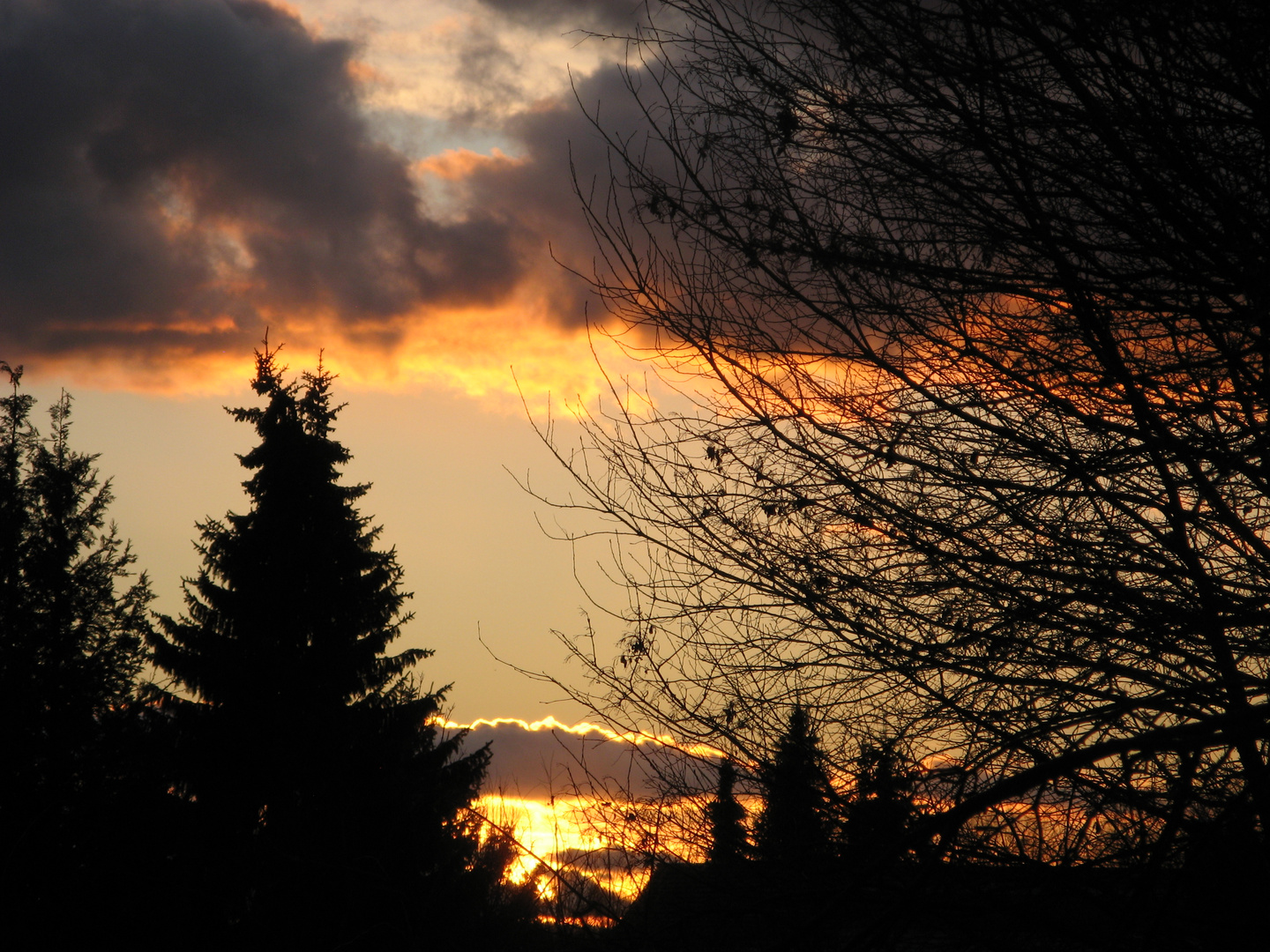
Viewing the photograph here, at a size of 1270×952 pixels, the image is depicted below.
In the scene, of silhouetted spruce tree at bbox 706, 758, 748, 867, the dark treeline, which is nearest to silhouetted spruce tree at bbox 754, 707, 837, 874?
silhouetted spruce tree at bbox 706, 758, 748, 867

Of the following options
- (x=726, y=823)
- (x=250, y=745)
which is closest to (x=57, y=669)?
(x=250, y=745)

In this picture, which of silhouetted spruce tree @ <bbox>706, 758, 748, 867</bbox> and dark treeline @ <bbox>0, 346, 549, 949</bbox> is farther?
dark treeline @ <bbox>0, 346, 549, 949</bbox>

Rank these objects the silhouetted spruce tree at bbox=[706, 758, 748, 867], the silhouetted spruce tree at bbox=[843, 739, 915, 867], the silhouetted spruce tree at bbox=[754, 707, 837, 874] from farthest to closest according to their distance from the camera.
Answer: the silhouetted spruce tree at bbox=[706, 758, 748, 867] < the silhouetted spruce tree at bbox=[754, 707, 837, 874] < the silhouetted spruce tree at bbox=[843, 739, 915, 867]

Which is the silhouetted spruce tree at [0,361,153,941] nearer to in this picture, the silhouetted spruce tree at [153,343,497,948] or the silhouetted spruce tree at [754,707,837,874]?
the silhouetted spruce tree at [153,343,497,948]

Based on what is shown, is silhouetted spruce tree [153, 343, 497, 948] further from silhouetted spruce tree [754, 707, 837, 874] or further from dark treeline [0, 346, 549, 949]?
silhouetted spruce tree [754, 707, 837, 874]

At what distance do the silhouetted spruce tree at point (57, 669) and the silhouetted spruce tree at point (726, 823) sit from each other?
45.6 ft

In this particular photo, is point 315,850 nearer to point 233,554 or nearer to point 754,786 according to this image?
point 233,554

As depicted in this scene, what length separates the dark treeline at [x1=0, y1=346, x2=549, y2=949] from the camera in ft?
47.1

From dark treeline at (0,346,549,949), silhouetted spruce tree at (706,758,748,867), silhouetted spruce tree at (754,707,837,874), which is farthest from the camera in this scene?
dark treeline at (0,346,549,949)

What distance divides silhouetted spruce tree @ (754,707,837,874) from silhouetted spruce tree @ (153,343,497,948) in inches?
420

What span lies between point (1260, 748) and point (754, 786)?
1836 millimetres

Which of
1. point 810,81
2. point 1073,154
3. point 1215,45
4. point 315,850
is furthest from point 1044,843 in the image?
point 315,850

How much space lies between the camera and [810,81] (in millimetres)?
4012

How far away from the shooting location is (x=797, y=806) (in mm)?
3695
